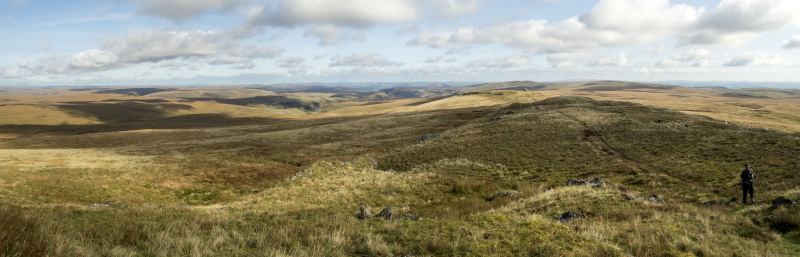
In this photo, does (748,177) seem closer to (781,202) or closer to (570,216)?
(781,202)

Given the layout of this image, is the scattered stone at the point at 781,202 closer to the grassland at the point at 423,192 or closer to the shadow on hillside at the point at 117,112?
the grassland at the point at 423,192

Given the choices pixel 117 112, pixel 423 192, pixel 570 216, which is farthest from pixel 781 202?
pixel 117 112

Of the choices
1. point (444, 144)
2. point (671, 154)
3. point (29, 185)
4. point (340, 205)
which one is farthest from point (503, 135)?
point (29, 185)

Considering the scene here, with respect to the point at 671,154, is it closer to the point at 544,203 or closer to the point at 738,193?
the point at 738,193

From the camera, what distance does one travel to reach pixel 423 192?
2594 cm

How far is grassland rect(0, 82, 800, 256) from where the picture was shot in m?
8.23

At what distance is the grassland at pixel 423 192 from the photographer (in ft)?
27.0

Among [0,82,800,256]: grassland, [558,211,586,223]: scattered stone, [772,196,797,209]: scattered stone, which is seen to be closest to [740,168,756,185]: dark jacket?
[0,82,800,256]: grassland

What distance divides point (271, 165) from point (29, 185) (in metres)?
20.1

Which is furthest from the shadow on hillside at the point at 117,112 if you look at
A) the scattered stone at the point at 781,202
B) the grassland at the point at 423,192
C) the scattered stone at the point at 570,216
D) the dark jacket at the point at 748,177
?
the scattered stone at the point at 781,202

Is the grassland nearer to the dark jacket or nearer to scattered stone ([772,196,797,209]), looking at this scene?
scattered stone ([772,196,797,209])

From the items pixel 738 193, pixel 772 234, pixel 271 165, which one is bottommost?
pixel 271 165

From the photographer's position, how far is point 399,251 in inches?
314

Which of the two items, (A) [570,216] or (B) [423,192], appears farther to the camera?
(B) [423,192]
